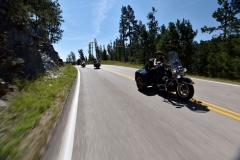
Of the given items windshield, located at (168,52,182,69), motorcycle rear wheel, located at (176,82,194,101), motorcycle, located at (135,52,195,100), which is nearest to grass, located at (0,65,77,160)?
motorcycle, located at (135,52,195,100)

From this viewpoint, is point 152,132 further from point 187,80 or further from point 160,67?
point 160,67

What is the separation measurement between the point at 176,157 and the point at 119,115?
2.60 meters

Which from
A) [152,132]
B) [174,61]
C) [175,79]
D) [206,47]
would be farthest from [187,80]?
[206,47]

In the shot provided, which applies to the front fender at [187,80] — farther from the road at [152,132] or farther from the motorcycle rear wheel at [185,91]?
the road at [152,132]

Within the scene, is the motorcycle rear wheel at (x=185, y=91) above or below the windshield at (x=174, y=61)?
below

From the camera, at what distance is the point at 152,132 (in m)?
3.96

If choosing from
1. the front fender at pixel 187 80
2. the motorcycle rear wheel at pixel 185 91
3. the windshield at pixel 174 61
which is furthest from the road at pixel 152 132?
the windshield at pixel 174 61

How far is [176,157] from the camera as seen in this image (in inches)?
115

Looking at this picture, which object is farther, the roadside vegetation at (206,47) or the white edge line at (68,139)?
the roadside vegetation at (206,47)

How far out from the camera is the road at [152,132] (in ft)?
10.2

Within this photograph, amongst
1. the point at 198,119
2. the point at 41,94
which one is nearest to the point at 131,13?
the point at 41,94

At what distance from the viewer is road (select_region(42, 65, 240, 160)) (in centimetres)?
312

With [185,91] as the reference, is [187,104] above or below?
below

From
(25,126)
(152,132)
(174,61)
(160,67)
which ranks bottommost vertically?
(25,126)
